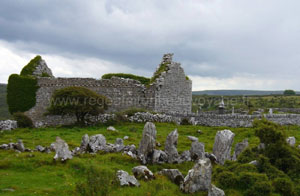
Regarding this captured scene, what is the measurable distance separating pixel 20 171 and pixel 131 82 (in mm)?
20951

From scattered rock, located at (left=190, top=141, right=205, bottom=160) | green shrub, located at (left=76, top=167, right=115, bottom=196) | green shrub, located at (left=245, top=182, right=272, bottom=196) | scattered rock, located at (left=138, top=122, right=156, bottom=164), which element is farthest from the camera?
scattered rock, located at (left=190, top=141, right=205, bottom=160)

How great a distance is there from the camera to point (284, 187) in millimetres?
8234

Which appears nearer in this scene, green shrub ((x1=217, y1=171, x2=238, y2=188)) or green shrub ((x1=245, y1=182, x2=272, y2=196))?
green shrub ((x1=245, y1=182, x2=272, y2=196))

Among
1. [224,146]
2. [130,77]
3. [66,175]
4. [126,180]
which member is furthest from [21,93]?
[126,180]

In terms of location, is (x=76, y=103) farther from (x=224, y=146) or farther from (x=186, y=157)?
(x=224, y=146)

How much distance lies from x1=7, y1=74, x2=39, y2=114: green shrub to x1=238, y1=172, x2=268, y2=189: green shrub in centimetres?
2810

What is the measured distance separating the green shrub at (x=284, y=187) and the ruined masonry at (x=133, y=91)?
2112cm

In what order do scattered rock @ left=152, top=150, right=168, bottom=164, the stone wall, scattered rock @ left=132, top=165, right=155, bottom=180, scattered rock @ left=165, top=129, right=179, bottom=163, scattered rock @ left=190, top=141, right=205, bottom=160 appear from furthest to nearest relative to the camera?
the stone wall < scattered rock @ left=190, top=141, right=205, bottom=160 < scattered rock @ left=165, top=129, right=179, bottom=163 < scattered rock @ left=152, top=150, right=168, bottom=164 < scattered rock @ left=132, top=165, right=155, bottom=180

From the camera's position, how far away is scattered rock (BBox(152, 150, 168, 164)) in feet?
39.4

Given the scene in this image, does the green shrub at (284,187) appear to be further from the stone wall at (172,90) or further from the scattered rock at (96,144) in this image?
the stone wall at (172,90)

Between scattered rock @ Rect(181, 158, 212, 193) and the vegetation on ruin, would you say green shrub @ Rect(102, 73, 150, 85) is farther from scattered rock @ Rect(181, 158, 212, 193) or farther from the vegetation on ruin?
scattered rock @ Rect(181, 158, 212, 193)

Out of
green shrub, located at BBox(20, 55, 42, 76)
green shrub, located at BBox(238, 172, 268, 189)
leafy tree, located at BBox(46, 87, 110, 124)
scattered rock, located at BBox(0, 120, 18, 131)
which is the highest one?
green shrub, located at BBox(20, 55, 42, 76)

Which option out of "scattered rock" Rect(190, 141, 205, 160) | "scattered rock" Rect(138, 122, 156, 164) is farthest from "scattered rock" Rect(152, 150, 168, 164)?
"scattered rock" Rect(190, 141, 205, 160)

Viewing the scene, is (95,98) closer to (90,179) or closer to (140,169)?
(140,169)
